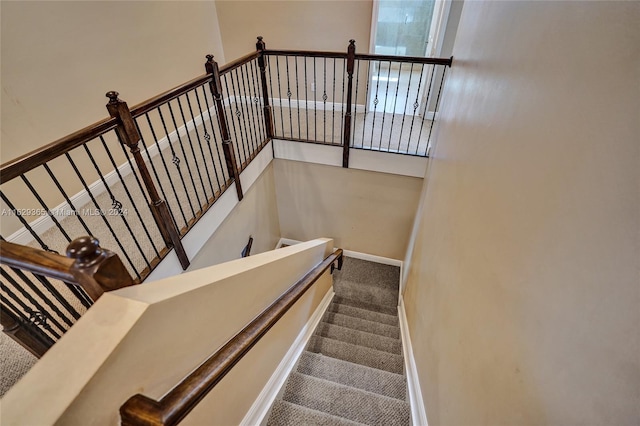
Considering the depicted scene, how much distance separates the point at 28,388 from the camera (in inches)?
23.9

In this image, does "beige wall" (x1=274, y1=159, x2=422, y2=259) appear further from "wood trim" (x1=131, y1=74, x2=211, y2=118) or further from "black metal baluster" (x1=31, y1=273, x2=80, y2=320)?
"black metal baluster" (x1=31, y1=273, x2=80, y2=320)

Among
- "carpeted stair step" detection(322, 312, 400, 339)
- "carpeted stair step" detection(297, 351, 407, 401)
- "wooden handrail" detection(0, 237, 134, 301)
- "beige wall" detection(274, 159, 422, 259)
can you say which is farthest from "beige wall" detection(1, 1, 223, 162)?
"carpeted stair step" detection(322, 312, 400, 339)

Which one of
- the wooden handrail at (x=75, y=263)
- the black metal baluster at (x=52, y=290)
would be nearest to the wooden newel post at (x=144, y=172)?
the black metal baluster at (x=52, y=290)

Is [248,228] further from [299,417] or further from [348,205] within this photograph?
[299,417]

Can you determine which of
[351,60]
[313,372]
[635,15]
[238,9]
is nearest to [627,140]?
[635,15]

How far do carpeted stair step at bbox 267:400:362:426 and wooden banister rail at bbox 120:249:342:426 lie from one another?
70 centimetres

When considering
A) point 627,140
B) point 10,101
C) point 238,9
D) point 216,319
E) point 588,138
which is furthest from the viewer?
point 238,9

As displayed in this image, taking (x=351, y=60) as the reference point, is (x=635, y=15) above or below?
above

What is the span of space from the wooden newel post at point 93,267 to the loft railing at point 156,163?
73 centimetres

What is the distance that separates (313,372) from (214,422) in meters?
1.11

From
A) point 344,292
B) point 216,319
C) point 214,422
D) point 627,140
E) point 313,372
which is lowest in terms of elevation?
point 344,292

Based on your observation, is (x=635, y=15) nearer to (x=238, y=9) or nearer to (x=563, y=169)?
(x=563, y=169)

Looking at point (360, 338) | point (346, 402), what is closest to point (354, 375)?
point (346, 402)

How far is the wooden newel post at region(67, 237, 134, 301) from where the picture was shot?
2.34 ft
